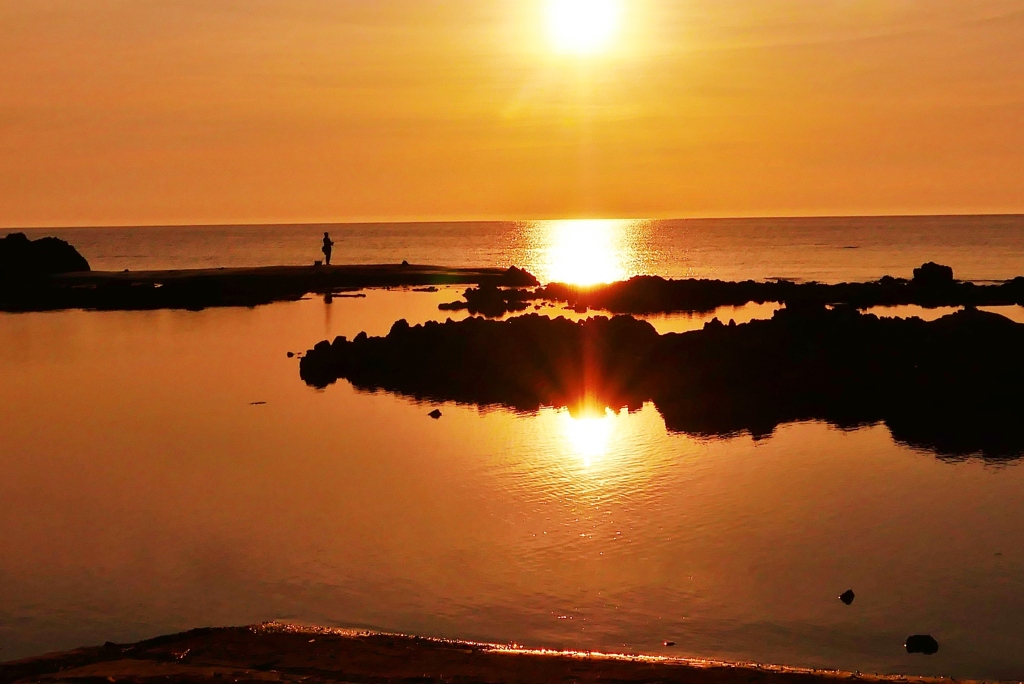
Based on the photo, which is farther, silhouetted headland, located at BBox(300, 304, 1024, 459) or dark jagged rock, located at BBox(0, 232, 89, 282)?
dark jagged rock, located at BBox(0, 232, 89, 282)

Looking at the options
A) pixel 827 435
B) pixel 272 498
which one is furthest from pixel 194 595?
pixel 827 435

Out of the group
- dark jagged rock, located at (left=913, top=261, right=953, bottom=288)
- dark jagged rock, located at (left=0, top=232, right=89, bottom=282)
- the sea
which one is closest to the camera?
the sea

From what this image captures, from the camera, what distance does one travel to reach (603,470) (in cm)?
2348

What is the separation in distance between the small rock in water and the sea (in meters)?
0.14

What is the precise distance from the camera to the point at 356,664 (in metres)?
12.8

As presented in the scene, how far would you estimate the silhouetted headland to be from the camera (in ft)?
100

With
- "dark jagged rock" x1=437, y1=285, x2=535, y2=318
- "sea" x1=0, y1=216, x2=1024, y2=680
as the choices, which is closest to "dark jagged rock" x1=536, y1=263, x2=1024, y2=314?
"dark jagged rock" x1=437, y1=285, x2=535, y2=318

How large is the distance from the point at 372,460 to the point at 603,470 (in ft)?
18.1

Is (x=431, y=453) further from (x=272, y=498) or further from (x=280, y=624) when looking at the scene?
(x=280, y=624)

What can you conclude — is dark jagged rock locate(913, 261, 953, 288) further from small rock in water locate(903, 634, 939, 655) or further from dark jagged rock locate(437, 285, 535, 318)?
small rock in water locate(903, 634, 939, 655)

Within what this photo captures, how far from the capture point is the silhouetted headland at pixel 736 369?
100 ft

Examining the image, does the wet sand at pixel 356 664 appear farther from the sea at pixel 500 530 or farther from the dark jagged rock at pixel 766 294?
the dark jagged rock at pixel 766 294

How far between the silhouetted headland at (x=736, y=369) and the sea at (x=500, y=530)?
6.13ft

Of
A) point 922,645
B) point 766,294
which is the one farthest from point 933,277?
point 922,645
